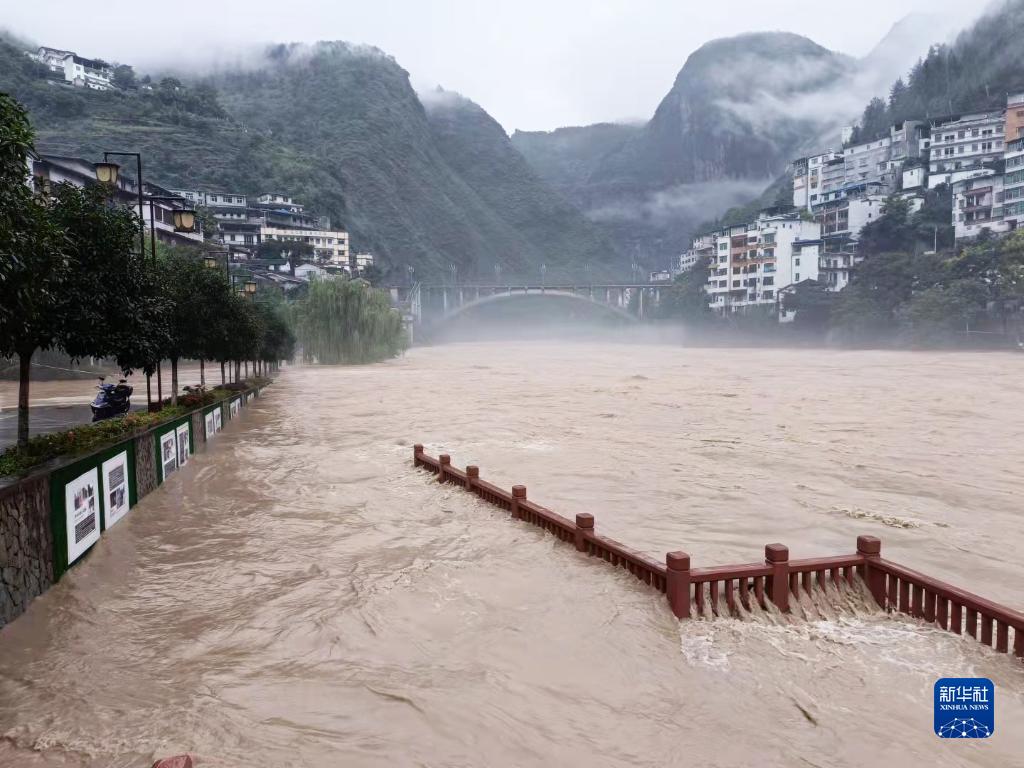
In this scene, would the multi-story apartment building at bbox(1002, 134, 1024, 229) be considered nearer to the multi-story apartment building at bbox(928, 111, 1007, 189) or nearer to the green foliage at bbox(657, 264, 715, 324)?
the multi-story apartment building at bbox(928, 111, 1007, 189)

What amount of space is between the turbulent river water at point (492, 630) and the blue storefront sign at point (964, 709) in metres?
0.11

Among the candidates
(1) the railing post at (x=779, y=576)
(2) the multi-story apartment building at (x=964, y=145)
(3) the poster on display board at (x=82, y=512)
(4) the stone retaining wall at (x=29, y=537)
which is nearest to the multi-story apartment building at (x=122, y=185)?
(3) the poster on display board at (x=82, y=512)

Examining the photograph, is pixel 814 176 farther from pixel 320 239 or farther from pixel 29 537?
pixel 29 537

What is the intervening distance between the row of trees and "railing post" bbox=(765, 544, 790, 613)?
8.66 meters

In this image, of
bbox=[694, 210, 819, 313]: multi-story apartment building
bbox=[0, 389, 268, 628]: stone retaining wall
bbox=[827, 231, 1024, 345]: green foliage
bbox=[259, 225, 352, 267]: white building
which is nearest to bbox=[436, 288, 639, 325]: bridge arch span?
bbox=[259, 225, 352, 267]: white building

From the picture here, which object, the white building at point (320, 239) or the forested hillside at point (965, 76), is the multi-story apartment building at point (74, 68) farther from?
the forested hillside at point (965, 76)

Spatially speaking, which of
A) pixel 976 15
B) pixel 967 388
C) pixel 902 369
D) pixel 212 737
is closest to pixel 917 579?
pixel 212 737

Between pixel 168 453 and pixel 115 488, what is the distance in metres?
4.46

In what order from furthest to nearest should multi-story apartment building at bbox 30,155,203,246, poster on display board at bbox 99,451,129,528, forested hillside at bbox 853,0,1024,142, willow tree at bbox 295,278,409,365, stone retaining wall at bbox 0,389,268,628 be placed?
1. forested hillside at bbox 853,0,1024,142
2. willow tree at bbox 295,278,409,365
3. multi-story apartment building at bbox 30,155,203,246
4. poster on display board at bbox 99,451,129,528
5. stone retaining wall at bbox 0,389,268,628

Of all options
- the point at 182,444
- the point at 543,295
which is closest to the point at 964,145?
the point at 543,295

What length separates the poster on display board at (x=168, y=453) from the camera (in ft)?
49.9

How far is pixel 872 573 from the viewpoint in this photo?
8.20m

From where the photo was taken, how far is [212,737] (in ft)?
18.9

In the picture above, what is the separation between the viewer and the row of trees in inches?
317
